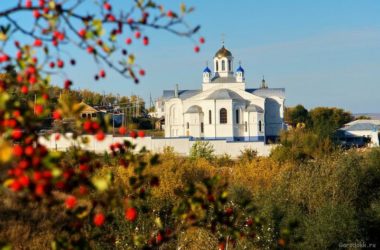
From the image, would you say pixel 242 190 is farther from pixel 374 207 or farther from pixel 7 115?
pixel 7 115

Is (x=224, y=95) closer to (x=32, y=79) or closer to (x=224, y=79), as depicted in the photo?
(x=224, y=79)

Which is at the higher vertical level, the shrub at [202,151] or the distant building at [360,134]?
the distant building at [360,134]

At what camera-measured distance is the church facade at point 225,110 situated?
1930 inches

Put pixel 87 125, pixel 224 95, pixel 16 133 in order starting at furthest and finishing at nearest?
pixel 224 95
pixel 87 125
pixel 16 133

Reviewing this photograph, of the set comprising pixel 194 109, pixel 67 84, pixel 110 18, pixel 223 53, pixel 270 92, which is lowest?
pixel 67 84

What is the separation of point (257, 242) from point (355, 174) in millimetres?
5268

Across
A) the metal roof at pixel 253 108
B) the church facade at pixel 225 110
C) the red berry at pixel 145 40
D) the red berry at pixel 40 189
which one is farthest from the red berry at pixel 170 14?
the metal roof at pixel 253 108

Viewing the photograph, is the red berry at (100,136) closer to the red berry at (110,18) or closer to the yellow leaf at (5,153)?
the yellow leaf at (5,153)

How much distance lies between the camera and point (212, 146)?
38.7 meters

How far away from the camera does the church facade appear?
49031mm

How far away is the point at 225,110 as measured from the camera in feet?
162

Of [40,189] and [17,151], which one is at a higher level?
[17,151]

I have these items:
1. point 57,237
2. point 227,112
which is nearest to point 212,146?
point 227,112

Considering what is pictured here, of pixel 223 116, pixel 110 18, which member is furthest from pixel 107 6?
pixel 223 116
